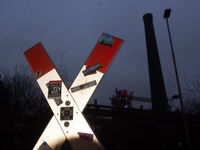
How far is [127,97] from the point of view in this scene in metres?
36.5

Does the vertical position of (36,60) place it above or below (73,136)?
above

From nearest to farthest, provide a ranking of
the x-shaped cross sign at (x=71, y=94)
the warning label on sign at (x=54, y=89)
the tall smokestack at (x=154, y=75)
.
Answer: the x-shaped cross sign at (x=71, y=94) < the warning label on sign at (x=54, y=89) < the tall smokestack at (x=154, y=75)

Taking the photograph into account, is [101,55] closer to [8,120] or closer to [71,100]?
[71,100]

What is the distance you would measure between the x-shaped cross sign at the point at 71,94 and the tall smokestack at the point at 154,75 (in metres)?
27.7

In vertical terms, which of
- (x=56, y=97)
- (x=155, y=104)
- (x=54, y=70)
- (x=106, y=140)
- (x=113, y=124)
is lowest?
(x=106, y=140)

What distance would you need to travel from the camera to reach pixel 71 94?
4.88ft

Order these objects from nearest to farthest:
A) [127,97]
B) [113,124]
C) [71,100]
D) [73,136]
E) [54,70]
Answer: [73,136]
[71,100]
[54,70]
[113,124]
[127,97]

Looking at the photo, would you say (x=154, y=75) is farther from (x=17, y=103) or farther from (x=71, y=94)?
(x=71, y=94)

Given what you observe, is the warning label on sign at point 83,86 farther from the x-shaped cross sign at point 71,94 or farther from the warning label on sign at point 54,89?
the warning label on sign at point 54,89

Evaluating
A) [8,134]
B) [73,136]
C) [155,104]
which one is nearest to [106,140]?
[155,104]

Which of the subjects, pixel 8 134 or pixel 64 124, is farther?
pixel 8 134

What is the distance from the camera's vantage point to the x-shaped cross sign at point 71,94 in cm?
134

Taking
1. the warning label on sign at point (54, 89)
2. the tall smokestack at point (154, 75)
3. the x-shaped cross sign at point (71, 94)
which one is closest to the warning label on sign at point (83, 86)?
the x-shaped cross sign at point (71, 94)

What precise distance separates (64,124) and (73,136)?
0.41 feet
